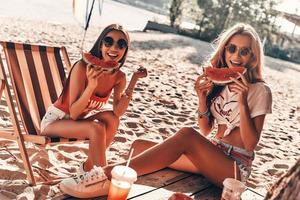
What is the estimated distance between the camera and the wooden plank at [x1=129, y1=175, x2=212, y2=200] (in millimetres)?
2625

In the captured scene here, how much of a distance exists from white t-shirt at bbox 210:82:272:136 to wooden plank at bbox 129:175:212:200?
19.0 inches

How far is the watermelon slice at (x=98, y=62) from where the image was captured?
3.33m

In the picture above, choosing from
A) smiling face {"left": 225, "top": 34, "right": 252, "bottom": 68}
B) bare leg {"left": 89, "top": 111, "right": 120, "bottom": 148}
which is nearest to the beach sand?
bare leg {"left": 89, "top": 111, "right": 120, "bottom": 148}

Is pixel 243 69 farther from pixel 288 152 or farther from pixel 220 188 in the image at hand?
pixel 288 152

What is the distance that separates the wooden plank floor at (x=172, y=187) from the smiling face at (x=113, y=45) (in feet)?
3.77

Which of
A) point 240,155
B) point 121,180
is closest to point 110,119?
point 240,155

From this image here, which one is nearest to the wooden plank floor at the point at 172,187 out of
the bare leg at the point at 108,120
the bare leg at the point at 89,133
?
the bare leg at the point at 89,133

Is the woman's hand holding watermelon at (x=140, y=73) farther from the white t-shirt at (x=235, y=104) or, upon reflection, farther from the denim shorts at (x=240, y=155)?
the denim shorts at (x=240, y=155)

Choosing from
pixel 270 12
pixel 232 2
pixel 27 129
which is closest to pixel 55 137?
pixel 27 129

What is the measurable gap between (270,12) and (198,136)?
1376 inches

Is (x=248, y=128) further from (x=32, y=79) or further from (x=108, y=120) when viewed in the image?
(x=32, y=79)

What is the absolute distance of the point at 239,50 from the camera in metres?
3.31

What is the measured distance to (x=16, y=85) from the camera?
3.76 metres

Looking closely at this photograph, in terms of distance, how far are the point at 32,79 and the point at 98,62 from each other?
3.13 ft
